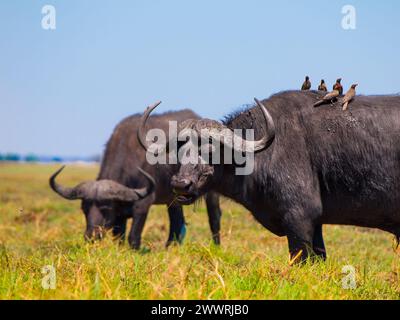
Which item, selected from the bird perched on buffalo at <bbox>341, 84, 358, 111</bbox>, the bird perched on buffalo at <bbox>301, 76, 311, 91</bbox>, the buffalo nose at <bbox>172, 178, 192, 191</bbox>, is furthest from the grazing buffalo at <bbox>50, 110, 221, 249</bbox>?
the bird perched on buffalo at <bbox>341, 84, 358, 111</bbox>

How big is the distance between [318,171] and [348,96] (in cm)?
88

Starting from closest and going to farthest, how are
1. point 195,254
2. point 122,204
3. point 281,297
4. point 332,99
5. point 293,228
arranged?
point 281,297 < point 293,228 < point 332,99 < point 195,254 < point 122,204

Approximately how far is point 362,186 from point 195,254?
2084 millimetres

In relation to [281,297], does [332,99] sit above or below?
above

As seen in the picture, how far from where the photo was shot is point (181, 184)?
17.9ft

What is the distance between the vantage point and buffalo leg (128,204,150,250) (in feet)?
31.4

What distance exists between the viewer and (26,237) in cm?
1027

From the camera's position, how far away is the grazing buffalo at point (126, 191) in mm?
9500

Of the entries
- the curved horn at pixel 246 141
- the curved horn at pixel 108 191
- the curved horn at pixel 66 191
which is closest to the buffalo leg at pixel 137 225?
the curved horn at pixel 108 191

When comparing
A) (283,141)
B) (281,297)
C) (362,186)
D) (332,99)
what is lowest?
(281,297)
